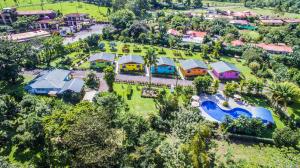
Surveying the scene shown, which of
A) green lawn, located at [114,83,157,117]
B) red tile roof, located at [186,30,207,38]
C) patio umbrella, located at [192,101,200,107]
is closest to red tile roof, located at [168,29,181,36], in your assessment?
red tile roof, located at [186,30,207,38]

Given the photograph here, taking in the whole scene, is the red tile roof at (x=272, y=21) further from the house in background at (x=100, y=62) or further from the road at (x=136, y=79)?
the house in background at (x=100, y=62)

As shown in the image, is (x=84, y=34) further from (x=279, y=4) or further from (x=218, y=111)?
(x=279, y=4)

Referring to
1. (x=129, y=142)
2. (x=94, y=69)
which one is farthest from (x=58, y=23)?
(x=129, y=142)

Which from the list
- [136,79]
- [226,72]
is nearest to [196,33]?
[226,72]

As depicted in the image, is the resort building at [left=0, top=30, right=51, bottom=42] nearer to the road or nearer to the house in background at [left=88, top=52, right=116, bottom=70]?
the road

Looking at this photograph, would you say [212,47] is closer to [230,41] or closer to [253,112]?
[230,41]
